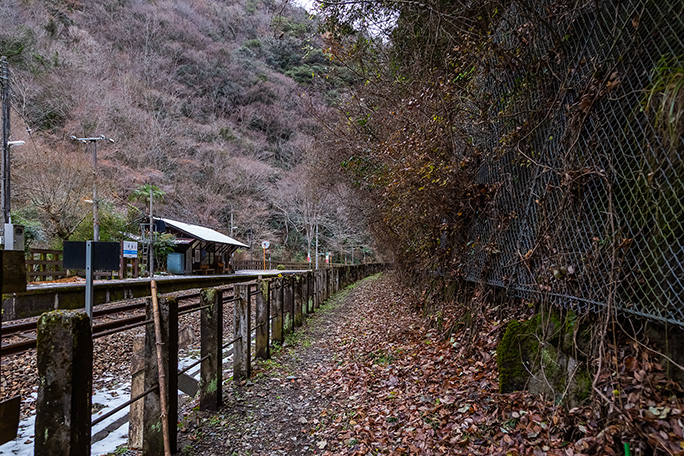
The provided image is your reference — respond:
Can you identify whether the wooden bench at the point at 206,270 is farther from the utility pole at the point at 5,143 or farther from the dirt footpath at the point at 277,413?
the dirt footpath at the point at 277,413

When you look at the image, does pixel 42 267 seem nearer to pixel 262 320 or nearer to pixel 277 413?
pixel 262 320

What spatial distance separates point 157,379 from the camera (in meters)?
3.29

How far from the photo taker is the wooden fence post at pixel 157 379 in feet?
10.8

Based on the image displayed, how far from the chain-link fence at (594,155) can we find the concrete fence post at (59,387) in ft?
11.8

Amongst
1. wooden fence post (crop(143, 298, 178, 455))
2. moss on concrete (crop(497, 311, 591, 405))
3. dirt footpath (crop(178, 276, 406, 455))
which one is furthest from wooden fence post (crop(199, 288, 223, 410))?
moss on concrete (crop(497, 311, 591, 405))

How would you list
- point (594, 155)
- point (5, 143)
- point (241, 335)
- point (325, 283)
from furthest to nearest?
point (5, 143)
point (325, 283)
point (241, 335)
point (594, 155)

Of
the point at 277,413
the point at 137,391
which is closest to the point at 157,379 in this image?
the point at 137,391

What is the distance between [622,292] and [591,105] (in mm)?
1566

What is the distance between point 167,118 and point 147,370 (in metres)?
49.3

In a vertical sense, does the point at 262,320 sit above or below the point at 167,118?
below

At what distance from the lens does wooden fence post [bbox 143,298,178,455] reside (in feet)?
10.8

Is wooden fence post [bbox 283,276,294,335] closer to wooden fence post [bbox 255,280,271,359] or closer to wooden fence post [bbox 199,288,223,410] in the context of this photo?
wooden fence post [bbox 255,280,271,359]

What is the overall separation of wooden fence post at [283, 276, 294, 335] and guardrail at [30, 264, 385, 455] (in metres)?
1.32

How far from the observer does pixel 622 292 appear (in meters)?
2.72
